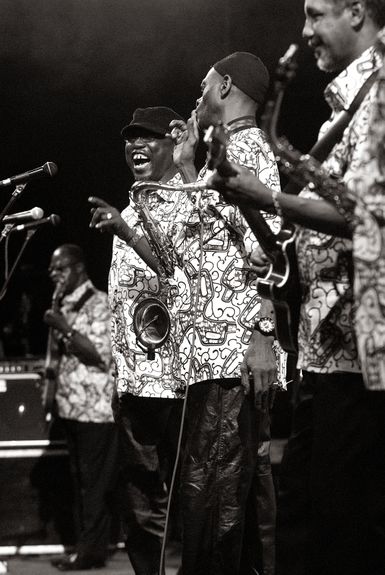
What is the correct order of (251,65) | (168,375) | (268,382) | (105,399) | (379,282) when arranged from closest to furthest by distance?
(379,282), (268,382), (251,65), (168,375), (105,399)

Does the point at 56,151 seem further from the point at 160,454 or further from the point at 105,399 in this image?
the point at 160,454

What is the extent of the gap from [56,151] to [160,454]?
3.85m

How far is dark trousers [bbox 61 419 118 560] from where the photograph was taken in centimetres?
587

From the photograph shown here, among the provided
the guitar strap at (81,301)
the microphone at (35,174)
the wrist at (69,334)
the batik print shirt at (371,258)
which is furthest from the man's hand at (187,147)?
the guitar strap at (81,301)

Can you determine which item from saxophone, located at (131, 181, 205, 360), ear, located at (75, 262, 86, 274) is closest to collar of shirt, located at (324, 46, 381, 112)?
saxophone, located at (131, 181, 205, 360)

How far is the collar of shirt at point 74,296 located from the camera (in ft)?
20.4

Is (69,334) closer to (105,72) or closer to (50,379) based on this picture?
(50,379)

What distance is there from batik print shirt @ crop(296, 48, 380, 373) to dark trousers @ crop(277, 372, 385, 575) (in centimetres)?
6

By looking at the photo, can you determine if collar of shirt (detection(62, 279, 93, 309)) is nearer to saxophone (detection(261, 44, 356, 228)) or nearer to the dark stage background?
the dark stage background

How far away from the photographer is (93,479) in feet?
19.6

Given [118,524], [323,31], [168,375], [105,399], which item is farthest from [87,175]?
[323,31]

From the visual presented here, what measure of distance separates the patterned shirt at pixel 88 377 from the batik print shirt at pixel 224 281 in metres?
2.77

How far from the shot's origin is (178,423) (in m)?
3.73

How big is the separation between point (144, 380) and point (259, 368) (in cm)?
100
